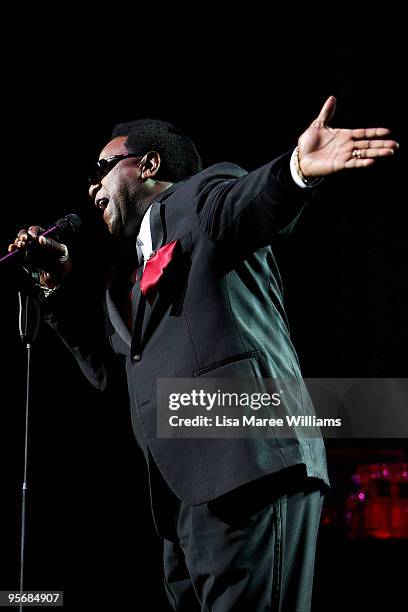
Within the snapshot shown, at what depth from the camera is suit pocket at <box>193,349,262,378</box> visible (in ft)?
4.60

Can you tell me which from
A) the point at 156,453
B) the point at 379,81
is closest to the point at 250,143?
the point at 379,81

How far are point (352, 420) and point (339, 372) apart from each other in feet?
1.19

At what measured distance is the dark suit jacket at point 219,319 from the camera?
1328mm

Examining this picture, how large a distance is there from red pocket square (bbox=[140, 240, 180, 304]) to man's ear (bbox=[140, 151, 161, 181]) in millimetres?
431

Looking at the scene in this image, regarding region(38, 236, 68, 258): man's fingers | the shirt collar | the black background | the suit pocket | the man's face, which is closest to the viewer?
the suit pocket

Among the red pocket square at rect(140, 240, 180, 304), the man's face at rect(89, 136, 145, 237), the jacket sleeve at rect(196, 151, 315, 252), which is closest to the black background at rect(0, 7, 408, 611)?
the man's face at rect(89, 136, 145, 237)

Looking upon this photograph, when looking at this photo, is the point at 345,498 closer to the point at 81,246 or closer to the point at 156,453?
the point at 81,246

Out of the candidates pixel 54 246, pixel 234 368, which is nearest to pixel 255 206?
pixel 234 368

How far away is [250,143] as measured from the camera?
385cm

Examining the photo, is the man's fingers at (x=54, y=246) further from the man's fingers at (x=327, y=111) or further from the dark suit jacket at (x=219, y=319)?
the man's fingers at (x=327, y=111)

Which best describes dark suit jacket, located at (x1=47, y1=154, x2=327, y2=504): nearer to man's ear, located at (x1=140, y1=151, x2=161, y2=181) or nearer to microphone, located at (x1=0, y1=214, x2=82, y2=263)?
man's ear, located at (x1=140, y1=151, x2=161, y2=181)

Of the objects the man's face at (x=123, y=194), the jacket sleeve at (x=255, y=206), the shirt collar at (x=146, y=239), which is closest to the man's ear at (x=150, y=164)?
the man's face at (x=123, y=194)

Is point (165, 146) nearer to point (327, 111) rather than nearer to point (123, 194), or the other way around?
point (123, 194)

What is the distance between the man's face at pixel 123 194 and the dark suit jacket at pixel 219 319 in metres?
0.27
